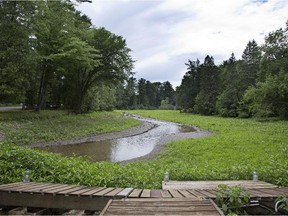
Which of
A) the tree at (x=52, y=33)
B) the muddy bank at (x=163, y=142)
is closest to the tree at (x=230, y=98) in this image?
the muddy bank at (x=163, y=142)

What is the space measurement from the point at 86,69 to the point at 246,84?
24794 mm

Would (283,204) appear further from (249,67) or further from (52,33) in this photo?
(249,67)

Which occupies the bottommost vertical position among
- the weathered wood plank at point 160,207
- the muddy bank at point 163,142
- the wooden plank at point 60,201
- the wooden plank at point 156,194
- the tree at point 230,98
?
the muddy bank at point 163,142

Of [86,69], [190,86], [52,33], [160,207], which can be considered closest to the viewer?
[160,207]

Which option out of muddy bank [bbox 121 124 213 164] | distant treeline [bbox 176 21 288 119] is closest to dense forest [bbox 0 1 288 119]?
distant treeline [bbox 176 21 288 119]

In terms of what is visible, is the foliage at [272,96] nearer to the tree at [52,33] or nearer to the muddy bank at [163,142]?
the muddy bank at [163,142]

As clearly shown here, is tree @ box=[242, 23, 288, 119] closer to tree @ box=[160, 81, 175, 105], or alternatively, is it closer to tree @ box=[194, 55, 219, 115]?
tree @ box=[194, 55, 219, 115]

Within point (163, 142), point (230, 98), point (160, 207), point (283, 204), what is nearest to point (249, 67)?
point (230, 98)

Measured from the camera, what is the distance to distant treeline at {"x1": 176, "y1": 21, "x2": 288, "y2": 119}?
28750 mm

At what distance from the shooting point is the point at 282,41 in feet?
101

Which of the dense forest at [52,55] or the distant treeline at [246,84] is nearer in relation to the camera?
the dense forest at [52,55]

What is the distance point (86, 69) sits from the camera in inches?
1249

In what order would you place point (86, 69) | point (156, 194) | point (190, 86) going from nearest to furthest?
point (156, 194)
point (86, 69)
point (190, 86)

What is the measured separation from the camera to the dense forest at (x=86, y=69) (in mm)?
18391
